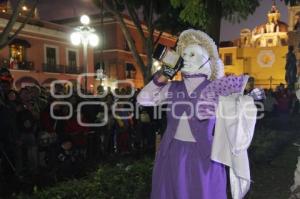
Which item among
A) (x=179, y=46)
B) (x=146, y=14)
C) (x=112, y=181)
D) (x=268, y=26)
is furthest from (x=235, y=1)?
(x=268, y=26)

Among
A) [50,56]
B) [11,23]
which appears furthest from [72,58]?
[11,23]

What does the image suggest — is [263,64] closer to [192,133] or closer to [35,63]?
[35,63]

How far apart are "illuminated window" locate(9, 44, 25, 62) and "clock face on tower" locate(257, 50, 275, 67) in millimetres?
46096

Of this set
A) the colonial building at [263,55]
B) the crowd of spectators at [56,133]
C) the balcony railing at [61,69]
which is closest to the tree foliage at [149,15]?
the crowd of spectators at [56,133]

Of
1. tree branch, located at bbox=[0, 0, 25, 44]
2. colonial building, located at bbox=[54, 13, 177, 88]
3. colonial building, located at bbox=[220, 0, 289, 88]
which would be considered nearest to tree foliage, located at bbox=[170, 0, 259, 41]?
tree branch, located at bbox=[0, 0, 25, 44]

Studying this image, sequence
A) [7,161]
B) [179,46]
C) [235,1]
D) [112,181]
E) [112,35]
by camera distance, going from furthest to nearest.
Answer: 1. [112,35]
2. [235,1]
3. [7,161]
4. [112,181]
5. [179,46]

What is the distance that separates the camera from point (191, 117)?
4094mm

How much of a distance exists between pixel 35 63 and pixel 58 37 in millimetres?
3070

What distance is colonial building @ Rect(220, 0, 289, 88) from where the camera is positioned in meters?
Result: 68.3

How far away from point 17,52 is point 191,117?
30.2 metres

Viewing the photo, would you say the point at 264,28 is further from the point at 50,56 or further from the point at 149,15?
the point at 149,15

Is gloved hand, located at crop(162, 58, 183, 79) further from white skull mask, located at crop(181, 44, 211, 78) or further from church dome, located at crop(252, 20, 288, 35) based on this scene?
church dome, located at crop(252, 20, 288, 35)

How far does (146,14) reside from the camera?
45.2 ft

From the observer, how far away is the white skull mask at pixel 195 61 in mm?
4238
